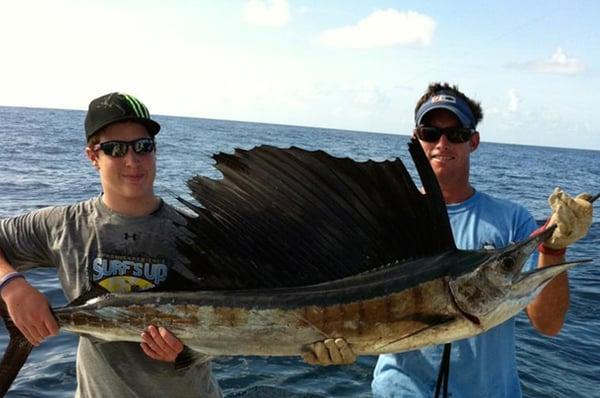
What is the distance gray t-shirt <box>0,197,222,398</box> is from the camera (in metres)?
2.03

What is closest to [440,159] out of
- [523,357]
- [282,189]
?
[282,189]

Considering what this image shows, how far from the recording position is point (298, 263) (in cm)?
180

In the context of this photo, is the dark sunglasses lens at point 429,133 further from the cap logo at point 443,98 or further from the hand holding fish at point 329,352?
the hand holding fish at point 329,352

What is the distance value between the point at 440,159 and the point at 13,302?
62.2 inches

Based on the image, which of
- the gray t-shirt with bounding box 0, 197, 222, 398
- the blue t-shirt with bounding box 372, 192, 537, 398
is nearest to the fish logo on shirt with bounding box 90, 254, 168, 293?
the gray t-shirt with bounding box 0, 197, 222, 398

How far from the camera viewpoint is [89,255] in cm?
207

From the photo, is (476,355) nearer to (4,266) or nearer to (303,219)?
(303,219)

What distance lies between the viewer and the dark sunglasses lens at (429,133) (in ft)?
7.11

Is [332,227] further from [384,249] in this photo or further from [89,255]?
[89,255]

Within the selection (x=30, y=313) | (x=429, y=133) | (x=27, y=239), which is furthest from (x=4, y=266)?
(x=429, y=133)

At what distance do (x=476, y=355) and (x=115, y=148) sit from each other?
1.49m

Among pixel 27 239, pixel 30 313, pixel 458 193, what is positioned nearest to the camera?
pixel 30 313

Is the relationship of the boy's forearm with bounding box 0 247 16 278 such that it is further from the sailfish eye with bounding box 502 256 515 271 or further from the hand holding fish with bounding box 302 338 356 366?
the sailfish eye with bounding box 502 256 515 271

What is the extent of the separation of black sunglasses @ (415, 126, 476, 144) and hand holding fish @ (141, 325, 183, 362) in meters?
1.15
